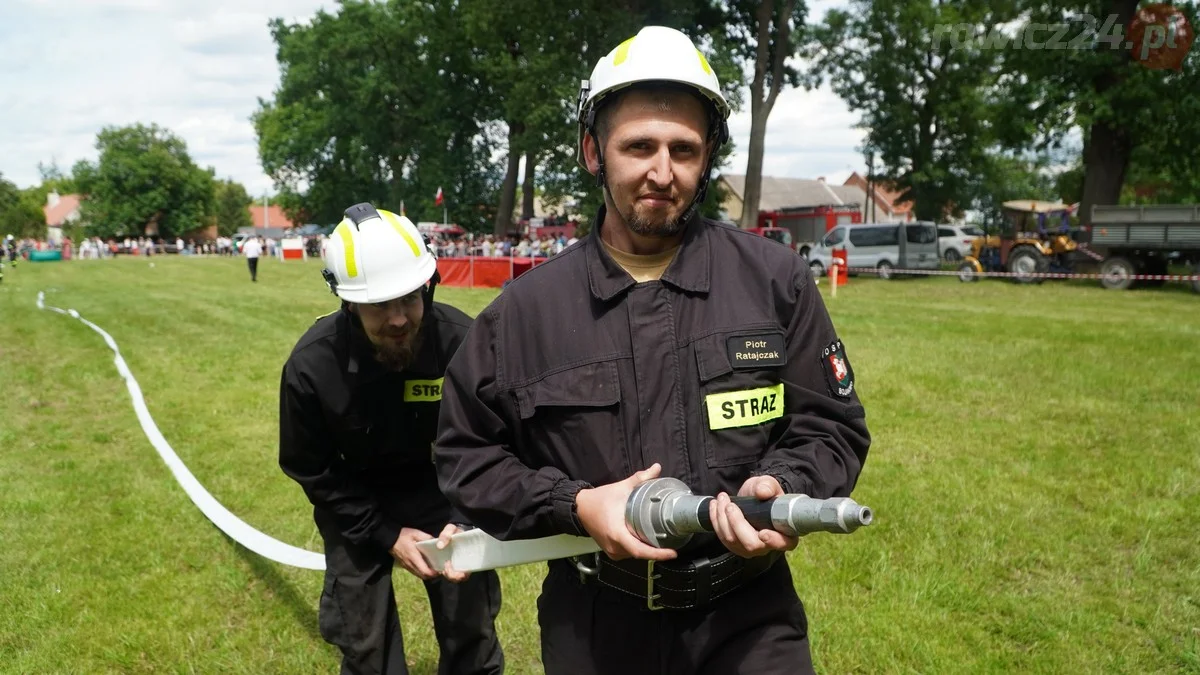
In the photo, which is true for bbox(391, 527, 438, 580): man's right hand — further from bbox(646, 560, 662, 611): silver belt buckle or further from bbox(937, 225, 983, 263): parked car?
bbox(937, 225, 983, 263): parked car

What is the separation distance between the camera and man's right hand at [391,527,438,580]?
327 cm

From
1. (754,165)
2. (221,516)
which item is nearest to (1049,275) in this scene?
(754,165)

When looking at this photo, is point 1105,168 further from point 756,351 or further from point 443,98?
point 443,98

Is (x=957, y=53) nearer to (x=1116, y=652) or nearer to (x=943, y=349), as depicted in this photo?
(x=943, y=349)

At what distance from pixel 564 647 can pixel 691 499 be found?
0.75 metres

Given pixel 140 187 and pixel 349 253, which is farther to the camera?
pixel 140 187

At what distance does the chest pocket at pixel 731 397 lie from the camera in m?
2.08

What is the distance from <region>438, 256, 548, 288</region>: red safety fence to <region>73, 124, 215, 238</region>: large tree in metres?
69.6

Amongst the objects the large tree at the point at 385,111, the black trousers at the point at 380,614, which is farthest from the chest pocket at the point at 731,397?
the large tree at the point at 385,111

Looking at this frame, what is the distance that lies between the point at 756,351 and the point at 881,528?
4337 millimetres

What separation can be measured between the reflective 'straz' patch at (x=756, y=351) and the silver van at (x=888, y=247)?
97.4ft

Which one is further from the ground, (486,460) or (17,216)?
(17,216)

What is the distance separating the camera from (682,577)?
208 cm

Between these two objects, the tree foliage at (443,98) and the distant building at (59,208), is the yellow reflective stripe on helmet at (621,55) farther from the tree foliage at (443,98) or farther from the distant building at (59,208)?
the distant building at (59,208)
